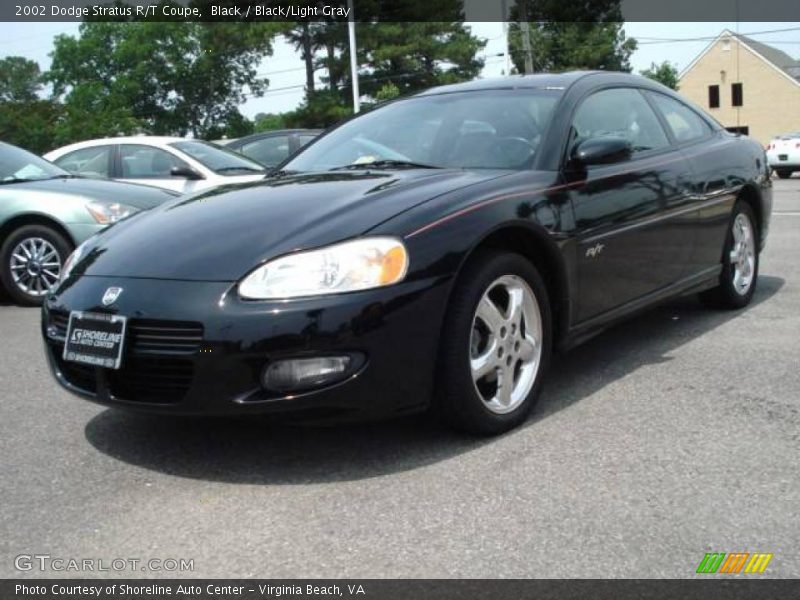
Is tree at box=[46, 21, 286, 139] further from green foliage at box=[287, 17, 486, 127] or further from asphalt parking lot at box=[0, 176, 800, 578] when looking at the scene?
asphalt parking lot at box=[0, 176, 800, 578]

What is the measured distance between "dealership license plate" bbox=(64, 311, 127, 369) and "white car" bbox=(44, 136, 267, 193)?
633 centimetres

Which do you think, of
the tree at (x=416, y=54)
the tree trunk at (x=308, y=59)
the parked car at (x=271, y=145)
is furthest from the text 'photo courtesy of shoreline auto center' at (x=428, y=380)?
the tree trunk at (x=308, y=59)

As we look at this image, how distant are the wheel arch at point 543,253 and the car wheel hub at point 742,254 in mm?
2123

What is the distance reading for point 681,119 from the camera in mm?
5168

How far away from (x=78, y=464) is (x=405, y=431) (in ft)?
4.00

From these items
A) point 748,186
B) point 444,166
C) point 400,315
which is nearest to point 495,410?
point 400,315

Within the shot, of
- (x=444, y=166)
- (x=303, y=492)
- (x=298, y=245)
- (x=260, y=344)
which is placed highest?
(x=444, y=166)

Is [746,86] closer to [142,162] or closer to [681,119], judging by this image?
[142,162]

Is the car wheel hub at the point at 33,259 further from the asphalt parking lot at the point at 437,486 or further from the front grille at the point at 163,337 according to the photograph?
the front grille at the point at 163,337

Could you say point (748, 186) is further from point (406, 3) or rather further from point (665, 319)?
point (406, 3)

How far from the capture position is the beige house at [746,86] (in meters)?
62.6

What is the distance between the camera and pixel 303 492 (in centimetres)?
295

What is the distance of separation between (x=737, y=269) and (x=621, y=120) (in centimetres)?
154

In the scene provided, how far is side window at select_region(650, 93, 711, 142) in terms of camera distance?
5.03m
